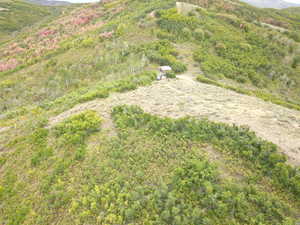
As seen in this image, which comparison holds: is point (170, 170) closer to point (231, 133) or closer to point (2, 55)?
point (231, 133)

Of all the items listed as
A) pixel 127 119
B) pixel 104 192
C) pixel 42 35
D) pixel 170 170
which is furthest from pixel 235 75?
pixel 42 35

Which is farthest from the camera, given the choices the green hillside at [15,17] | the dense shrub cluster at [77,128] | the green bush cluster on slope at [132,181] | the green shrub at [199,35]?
the green hillside at [15,17]

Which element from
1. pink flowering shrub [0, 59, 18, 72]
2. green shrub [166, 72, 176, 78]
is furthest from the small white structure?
pink flowering shrub [0, 59, 18, 72]

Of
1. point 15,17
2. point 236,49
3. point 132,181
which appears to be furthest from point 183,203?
point 15,17

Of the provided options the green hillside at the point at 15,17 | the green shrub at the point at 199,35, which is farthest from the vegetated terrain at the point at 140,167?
the green hillside at the point at 15,17

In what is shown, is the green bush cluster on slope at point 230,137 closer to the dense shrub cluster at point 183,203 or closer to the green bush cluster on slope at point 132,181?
the green bush cluster on slope at point 132,181

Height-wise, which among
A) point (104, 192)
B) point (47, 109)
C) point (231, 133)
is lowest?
point (47, 109)

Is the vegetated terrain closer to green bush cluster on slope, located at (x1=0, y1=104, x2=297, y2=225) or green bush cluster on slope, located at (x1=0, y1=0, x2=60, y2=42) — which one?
green bush cluster on slope, located at (x1=0, y1=104, x2=297, y2=225)
